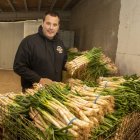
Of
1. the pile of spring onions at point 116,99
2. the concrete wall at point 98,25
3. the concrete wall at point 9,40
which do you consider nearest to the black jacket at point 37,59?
the pile of spring onions at point 116,99

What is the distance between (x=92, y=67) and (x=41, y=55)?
1011mm

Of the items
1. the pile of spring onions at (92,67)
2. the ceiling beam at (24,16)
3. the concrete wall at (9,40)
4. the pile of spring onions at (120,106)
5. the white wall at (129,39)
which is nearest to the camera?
the pile of spring onions at (120,106)

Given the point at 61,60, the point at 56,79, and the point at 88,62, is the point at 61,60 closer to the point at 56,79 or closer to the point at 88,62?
the point at 56,79

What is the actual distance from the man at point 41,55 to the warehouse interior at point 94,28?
1.05m

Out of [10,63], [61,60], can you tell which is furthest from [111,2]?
[10,63]

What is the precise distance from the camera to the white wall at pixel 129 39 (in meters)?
3.36

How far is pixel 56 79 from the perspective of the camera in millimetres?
3053

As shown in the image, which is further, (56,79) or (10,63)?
(10,63)

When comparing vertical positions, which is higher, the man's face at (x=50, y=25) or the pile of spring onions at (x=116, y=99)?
the man's face at (x=50, y=25)

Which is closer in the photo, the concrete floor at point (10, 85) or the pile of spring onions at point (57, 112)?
the pile of spring onions at point (57, 112)

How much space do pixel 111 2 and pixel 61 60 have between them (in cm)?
230

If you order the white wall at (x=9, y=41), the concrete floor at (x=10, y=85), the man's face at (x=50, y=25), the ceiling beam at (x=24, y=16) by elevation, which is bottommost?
the concrete floor at (x=10, y=85)

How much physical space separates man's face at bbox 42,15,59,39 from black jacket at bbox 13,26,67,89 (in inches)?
3.4

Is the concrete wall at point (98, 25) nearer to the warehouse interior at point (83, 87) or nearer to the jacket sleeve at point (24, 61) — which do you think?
the warehouse interior at point (83, 87)
